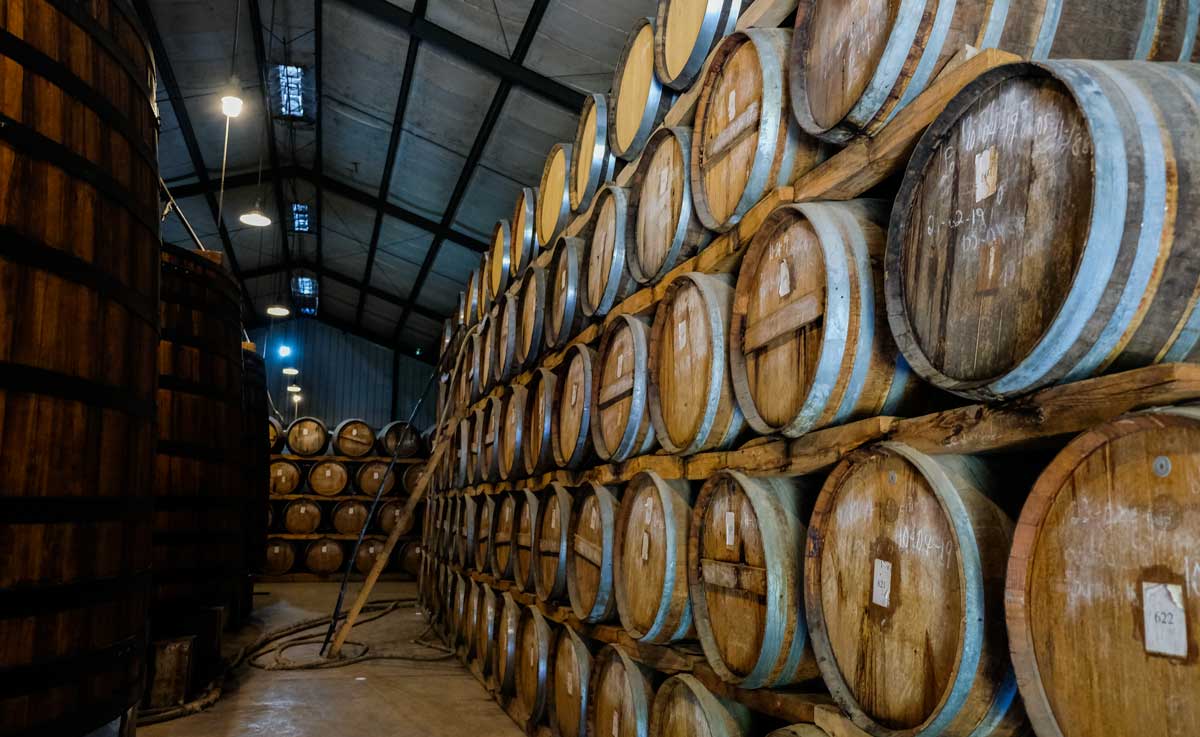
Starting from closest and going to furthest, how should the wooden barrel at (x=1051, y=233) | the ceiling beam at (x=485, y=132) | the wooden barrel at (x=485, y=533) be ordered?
the wooden barrel at (x=1051, y=233)
the wooden barrel at (x=485, y=533)
the ceiling beam at (x=485, y=132)

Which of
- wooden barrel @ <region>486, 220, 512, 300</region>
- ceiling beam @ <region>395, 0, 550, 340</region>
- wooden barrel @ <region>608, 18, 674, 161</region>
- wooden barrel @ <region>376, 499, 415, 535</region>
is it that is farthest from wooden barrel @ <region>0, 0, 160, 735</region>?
wooden barrel @ <region>376, 499, 415, 535</region>

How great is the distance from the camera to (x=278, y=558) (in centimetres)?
1419

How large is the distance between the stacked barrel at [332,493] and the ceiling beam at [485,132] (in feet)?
13.2

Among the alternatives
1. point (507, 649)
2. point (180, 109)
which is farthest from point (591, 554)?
point (180, 109)

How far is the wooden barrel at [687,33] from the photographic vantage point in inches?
134

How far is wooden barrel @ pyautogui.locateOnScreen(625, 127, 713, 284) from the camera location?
338 cm

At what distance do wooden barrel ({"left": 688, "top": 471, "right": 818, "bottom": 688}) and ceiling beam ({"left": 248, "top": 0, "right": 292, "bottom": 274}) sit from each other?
34.0 ft

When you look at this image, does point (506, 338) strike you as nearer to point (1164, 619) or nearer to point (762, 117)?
point (762, 117)

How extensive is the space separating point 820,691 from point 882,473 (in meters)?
0.93

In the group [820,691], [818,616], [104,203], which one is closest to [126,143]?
[104,203]

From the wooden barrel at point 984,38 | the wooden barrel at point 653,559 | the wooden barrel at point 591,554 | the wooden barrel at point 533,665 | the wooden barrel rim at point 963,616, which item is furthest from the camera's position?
the wooden barrel at point 533,665

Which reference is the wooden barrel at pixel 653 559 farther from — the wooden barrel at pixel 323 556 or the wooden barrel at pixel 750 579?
the wooden barrel at pixel 323 556

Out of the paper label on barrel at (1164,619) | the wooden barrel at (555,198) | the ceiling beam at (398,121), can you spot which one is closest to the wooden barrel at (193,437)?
the wooden barrel at (555,198)

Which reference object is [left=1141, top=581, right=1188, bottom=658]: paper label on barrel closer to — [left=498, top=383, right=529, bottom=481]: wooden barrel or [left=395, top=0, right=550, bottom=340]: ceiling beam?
[left=498, top=383, right=529, bottom=481]: wooden barrel
